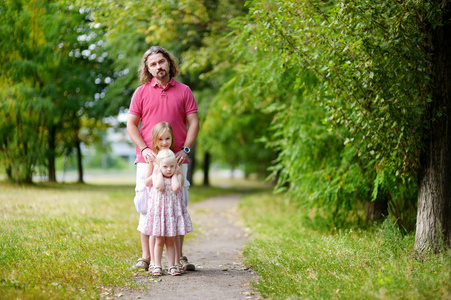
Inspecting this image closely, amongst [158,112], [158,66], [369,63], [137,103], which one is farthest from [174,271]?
[369,63]

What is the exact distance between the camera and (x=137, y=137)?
5039mm

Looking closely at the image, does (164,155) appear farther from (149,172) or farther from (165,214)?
(165,214)

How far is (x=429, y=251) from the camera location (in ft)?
16.2

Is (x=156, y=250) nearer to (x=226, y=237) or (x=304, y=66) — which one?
(x=304, y=66)

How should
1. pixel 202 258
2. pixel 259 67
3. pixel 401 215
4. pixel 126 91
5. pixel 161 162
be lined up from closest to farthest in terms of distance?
pixel 161 162 → pixel 202 258 → pixel 401 215 → pixel 259 67 → pixel 126 91

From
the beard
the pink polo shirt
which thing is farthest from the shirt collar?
the beard

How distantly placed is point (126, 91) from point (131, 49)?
2.51 metres

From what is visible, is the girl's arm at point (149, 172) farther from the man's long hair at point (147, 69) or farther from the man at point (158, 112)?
the man's long hair at point (147, 69)

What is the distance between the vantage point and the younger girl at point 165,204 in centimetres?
476

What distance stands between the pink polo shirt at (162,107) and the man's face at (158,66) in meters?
0.12

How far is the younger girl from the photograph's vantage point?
4758 mm

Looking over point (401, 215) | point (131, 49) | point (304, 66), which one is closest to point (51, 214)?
point (304, 66)

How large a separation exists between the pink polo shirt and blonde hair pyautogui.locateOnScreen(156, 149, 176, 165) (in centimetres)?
29

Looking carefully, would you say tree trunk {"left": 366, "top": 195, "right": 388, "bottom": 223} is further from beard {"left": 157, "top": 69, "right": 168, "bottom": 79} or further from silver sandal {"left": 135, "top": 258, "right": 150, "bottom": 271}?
beard {"left": 157, "top": 69, "right": 168, "bottom": 79}
